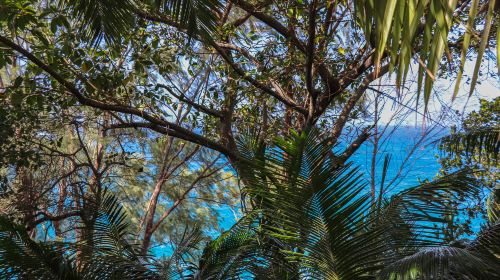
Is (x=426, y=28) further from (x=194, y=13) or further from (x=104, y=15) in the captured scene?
(x=104, y=15)

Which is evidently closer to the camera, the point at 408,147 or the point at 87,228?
the point at 87,228

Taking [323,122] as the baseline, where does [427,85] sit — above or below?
below

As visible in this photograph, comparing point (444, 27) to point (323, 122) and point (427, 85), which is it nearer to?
point (427, 85)

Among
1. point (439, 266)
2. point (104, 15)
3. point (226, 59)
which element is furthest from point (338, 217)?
point (226, 59)

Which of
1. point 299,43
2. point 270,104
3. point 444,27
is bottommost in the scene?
point 444,27

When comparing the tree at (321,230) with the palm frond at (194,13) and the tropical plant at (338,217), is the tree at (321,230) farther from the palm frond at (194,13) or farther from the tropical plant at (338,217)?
the palm frond at (194,13)

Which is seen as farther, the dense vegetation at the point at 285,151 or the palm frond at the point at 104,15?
the palm frond at the point at 104,15

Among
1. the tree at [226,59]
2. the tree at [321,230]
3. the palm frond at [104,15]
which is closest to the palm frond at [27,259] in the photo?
the tree at [321,230]

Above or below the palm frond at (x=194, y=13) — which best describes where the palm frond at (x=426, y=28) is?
below

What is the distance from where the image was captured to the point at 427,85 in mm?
1564

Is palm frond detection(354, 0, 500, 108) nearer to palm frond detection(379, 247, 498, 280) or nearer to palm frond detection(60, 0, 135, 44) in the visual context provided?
palm frond detection(379, 247, 498, 280)

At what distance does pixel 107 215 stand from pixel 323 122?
3.18 metres

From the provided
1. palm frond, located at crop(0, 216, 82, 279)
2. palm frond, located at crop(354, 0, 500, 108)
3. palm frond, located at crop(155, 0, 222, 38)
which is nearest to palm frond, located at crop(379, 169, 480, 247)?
palm frond, located at crop(155, 0, 222, 38)

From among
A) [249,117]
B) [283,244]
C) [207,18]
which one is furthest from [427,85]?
[249,117]
